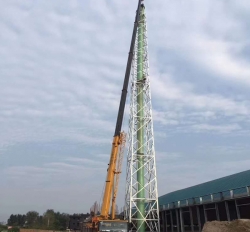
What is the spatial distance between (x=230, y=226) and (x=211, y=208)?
14.5 meters

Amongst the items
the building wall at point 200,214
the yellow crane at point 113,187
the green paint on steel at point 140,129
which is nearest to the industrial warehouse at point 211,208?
the building wall at point 200,214

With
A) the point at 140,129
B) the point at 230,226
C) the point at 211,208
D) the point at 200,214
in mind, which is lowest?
the point at 230,226

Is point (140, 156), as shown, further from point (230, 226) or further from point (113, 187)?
point (230, 226)

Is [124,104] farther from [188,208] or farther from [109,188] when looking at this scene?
[188,208]

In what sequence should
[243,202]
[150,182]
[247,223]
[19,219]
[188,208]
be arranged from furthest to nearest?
[19,219]
[150,182]
[188,208]
[243,202]
[247,223]

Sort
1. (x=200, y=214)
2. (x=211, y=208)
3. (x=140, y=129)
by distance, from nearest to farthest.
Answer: (x=211, y=208)
(x=200, y=214)
(x=140, y=129)

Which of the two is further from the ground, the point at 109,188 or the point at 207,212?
the point at 109,188

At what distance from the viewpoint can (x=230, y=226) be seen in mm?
13906


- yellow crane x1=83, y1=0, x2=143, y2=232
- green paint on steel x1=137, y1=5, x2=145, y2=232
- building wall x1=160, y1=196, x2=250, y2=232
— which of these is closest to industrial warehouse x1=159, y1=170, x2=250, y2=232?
building wall x1=160, y1=196, x2=250, y2=232

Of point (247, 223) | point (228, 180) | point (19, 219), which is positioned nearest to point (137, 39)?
point (228, 180)

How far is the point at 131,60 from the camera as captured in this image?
37.5m

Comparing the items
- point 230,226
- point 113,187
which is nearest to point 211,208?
point 113,187

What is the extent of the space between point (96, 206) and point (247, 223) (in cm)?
2551

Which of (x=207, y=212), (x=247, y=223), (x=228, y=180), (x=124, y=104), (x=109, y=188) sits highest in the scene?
(x=124, y=104)
